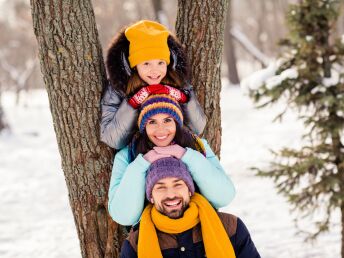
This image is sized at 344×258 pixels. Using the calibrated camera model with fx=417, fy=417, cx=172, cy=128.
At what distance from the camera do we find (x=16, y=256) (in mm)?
5844

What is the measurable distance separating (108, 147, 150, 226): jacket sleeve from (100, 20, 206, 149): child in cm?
32

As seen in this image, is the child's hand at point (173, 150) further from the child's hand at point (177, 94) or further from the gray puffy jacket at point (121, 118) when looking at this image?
the child's hand at point (177, 94)

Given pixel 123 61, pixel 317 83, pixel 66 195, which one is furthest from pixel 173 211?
pixel 66 195

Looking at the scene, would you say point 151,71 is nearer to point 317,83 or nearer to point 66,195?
point 317,83

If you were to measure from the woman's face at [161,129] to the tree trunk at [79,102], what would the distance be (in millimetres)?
461

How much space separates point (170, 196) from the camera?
7.93 feet

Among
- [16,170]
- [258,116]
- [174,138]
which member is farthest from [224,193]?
[258,116]

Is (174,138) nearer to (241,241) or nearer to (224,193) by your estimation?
(224,193)

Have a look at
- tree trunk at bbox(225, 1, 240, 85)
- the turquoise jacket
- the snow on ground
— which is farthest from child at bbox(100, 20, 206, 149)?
tree trunk at bbox(225, 1, 240, 85)

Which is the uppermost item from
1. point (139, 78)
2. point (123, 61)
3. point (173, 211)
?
point (123, 61)

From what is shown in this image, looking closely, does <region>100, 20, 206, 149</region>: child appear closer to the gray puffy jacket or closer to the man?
the gray puffy jacket

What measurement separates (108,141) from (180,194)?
25.7 inches

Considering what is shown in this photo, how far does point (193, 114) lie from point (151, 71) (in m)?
0.42

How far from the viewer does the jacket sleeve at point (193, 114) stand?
2.91 meters
